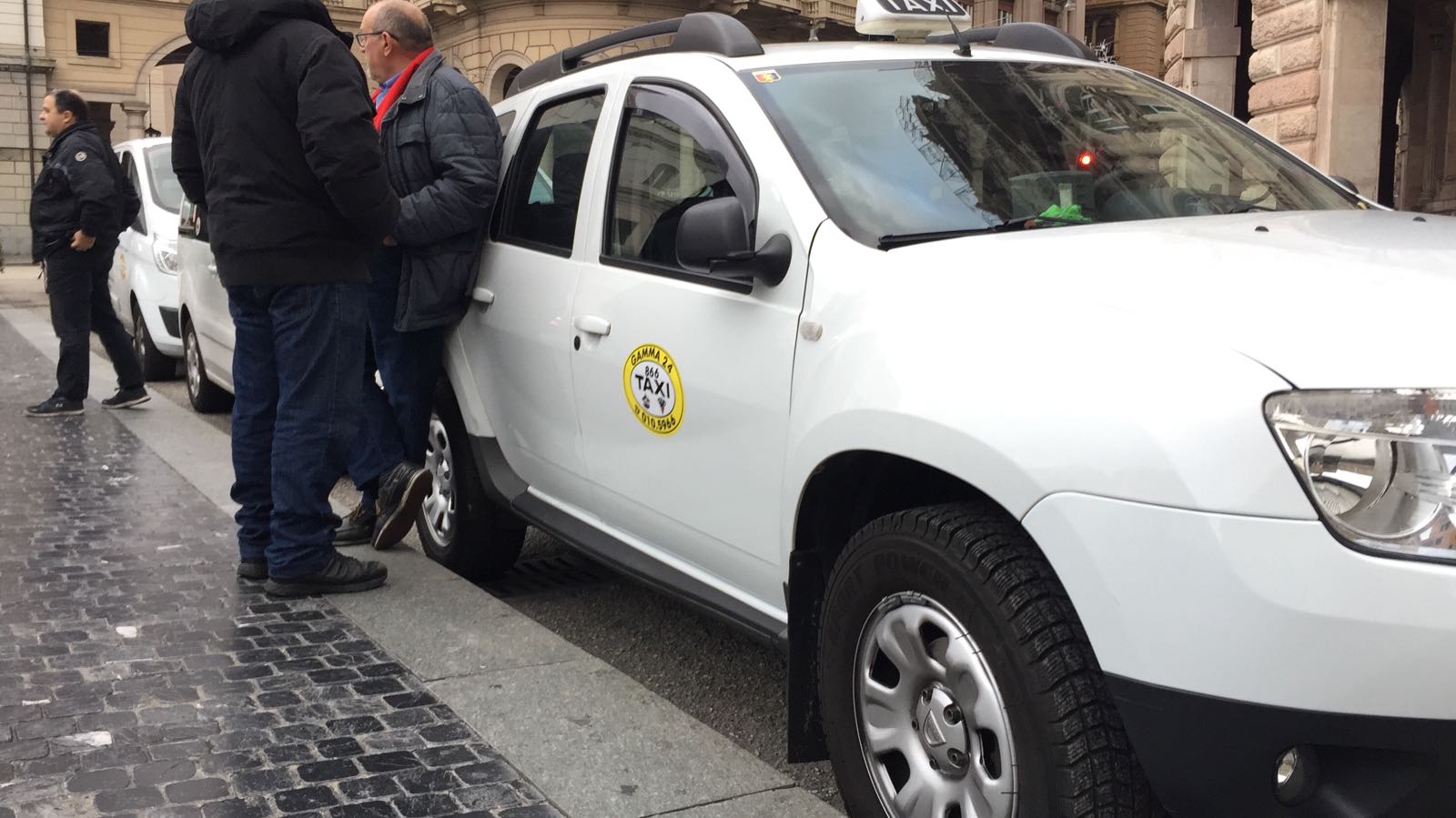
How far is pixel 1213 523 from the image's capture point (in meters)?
1.99

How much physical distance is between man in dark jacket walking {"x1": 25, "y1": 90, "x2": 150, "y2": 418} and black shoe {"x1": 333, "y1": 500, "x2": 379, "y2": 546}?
4080 millimetres

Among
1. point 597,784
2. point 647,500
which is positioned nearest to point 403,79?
point 647,500

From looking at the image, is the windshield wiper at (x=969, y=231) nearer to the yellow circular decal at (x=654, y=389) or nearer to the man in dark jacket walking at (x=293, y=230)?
the yellow circular decal at (x=654, y=389)

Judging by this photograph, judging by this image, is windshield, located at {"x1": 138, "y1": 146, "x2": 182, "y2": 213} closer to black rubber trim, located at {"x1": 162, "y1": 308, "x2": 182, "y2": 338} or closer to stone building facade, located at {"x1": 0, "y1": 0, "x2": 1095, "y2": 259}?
black rubber trim, located at {"x1": 162, "y1": 308, "x2": 182, "y2": 338}

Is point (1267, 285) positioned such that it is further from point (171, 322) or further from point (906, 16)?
point (171, 322)

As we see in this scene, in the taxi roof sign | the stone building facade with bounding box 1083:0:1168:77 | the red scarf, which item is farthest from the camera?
the stone building facade with bounding box 1083:0:1168:77

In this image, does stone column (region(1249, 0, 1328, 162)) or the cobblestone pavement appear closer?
the cobblestone pavement

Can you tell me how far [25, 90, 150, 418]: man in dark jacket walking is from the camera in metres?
8.64

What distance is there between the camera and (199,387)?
350 inches

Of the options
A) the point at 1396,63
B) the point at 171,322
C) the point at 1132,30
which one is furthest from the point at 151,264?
the point at 1132,30

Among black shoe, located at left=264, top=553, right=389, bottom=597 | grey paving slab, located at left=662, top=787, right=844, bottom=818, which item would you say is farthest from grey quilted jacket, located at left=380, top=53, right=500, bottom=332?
grey paving slab, located at left=662, top=787, right=844, bottom=818

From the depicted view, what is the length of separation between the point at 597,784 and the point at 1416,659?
67.4 inches

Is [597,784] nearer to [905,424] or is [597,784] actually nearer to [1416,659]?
[905,424]

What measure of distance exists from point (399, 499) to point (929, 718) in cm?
277
